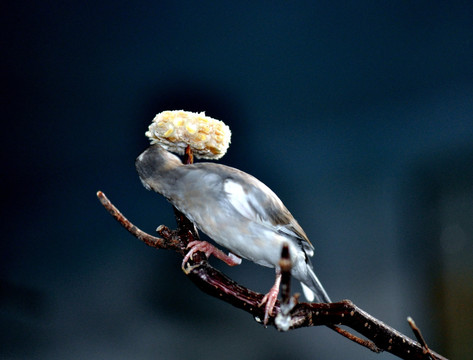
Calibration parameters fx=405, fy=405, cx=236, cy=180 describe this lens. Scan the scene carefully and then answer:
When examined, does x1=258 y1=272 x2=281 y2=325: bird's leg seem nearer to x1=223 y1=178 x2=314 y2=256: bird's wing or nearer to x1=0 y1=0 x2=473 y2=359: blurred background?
x1=223 y1=178 x2=314 y2=256: bird's wing

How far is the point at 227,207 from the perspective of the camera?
0.73 metres

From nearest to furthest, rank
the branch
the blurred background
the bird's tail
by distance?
1. the branch
2. the bird's tail
3. the blurred background

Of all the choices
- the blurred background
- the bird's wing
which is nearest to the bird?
the bird's wing

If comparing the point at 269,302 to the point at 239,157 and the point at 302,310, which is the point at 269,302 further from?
the point at 239,157

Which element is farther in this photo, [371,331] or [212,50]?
[212,50]

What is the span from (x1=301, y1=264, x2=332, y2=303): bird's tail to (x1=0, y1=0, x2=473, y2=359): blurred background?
29cm

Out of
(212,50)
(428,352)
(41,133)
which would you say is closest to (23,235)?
(41,133)

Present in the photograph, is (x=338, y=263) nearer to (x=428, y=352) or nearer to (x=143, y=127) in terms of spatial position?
(x=428, y=352)

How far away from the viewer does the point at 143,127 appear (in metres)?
1.16

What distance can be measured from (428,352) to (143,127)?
0.88 metres

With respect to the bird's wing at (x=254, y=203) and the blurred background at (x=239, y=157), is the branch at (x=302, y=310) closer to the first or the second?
the bird's wing at (x=254, y=203)

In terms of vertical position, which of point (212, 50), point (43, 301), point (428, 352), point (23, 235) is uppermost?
point (212, 50)

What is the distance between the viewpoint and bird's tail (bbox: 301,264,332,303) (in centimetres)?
80

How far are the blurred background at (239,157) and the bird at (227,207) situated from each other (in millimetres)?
393
